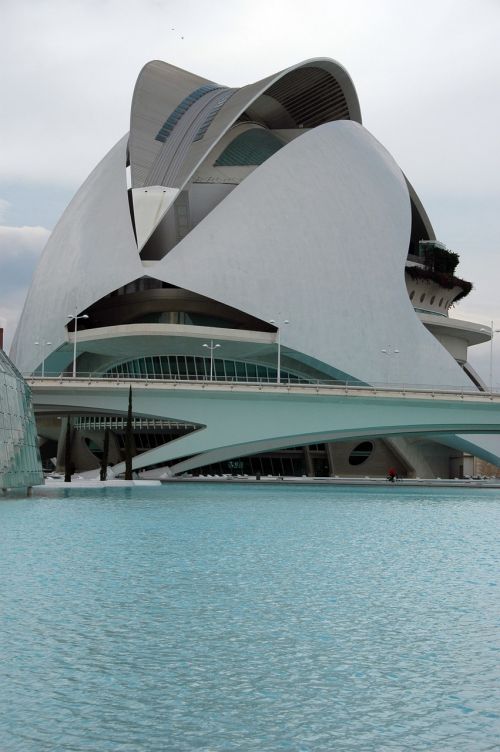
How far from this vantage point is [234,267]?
170 ft

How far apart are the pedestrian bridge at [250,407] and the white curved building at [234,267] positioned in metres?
6.53

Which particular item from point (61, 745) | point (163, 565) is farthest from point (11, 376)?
point (61, 745)

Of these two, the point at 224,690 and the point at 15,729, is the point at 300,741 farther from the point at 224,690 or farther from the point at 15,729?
the point at 15,729

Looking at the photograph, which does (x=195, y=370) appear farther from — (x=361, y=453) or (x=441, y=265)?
(x=441, y=265)

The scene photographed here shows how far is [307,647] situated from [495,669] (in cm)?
165

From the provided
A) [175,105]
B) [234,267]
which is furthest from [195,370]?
[175,105]

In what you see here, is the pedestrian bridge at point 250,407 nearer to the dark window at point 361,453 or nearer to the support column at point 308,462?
the support column at point 308,462

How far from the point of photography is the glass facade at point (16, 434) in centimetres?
2881

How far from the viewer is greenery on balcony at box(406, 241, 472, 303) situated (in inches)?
2502

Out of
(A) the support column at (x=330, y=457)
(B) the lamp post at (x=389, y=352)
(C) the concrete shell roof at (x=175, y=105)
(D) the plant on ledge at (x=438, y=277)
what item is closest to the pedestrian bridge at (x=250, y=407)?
(A) the support column at (x=330, y=457)


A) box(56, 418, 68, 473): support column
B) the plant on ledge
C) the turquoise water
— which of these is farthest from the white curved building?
the turquoise water

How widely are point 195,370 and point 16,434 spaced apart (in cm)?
2254

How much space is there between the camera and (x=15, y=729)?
269 inches

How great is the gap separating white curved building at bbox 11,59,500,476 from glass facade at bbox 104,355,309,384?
2.8 inches
